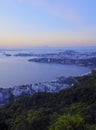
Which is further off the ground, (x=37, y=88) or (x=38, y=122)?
(x=38, y=122)

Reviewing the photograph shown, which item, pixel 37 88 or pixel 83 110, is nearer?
pixel 83 110

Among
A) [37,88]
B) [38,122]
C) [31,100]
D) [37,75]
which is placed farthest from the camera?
[37,75]

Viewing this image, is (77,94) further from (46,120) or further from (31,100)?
(46,120)

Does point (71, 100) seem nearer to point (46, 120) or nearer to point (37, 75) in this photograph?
point (46, 120)

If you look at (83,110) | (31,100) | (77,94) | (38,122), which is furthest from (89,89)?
(38,122)

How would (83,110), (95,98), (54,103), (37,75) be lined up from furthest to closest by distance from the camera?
(37,75), (54,103), (95,98), (83,110)

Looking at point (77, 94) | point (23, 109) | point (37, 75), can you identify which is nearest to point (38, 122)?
point (23, 109)
